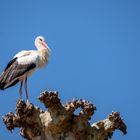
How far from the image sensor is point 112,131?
48.1ft

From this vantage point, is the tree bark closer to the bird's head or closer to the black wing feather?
the black wing feather

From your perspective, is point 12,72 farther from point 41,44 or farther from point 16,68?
point 41,44

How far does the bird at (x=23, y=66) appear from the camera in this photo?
18.4 meters

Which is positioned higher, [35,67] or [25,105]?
[35,67]

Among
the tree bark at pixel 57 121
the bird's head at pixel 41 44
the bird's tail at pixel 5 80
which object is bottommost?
the tree bark at pixel 57 121

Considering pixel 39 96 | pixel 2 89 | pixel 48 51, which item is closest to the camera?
pixel 39 96

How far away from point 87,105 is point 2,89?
480 cm

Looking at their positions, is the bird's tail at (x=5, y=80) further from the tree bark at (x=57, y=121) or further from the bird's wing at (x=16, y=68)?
the tree bark at (x=57, y=121)

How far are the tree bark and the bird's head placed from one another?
224 inches

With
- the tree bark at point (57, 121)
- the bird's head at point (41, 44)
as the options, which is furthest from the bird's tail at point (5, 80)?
the tree bark at point (57, 121)

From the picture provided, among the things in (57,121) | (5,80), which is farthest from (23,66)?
(57,121)

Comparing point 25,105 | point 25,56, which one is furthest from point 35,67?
point 25,105

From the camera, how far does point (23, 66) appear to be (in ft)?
62.0

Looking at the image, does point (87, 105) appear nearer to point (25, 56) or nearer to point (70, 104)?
point (70, 104)
